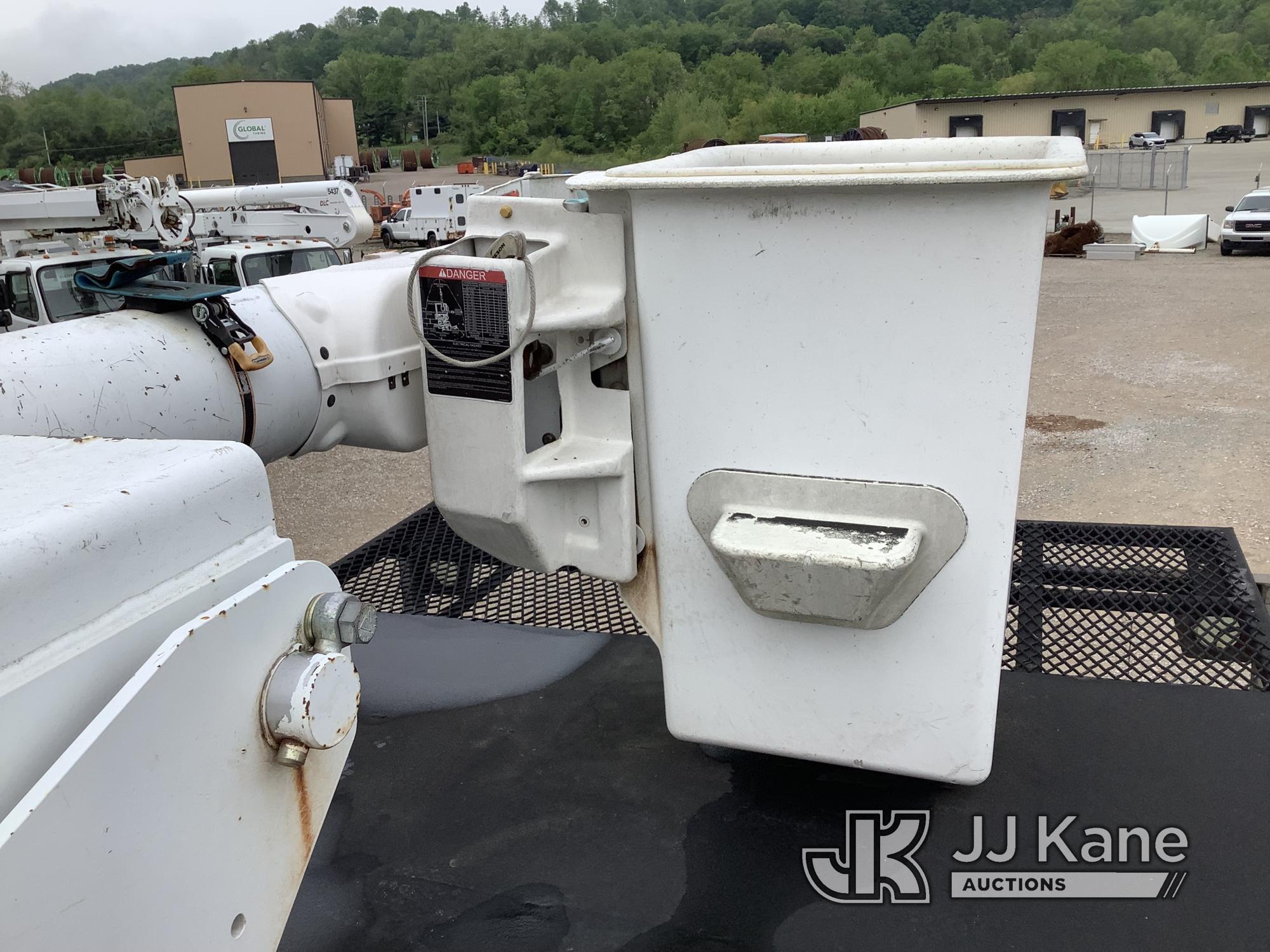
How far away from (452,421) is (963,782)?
3.37ft

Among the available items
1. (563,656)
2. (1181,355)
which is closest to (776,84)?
(1181,355)

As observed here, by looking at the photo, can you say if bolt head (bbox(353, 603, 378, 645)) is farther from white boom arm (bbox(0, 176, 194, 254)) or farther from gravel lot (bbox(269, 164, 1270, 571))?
white boom arm (bbox(0, 176, 194, 254))

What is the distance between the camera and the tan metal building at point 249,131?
40688 millimetres

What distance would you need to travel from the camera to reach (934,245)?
4.50 feet

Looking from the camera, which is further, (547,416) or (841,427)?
(547,416)

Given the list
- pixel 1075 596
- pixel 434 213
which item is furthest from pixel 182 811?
pixel 434 213

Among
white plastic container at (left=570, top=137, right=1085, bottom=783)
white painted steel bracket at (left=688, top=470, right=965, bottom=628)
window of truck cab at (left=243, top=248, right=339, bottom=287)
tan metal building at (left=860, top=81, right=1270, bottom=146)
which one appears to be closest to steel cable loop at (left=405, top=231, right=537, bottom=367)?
white plastic container at (left=570, top=137, right=1085, bottom=783)

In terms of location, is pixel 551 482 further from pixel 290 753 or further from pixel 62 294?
pixel 62 294

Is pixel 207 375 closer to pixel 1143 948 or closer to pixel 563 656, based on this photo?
pixel 563 656

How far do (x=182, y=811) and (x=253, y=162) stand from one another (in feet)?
147

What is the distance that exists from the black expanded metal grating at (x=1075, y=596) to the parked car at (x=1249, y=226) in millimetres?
16105

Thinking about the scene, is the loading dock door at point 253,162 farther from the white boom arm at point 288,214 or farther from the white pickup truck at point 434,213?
the white boom arm at point 288,214

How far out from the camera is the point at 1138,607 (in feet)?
7.56

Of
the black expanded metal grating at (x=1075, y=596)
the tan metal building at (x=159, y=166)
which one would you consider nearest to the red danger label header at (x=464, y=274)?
the black expanded metal grating at (x=1075, y=596)
